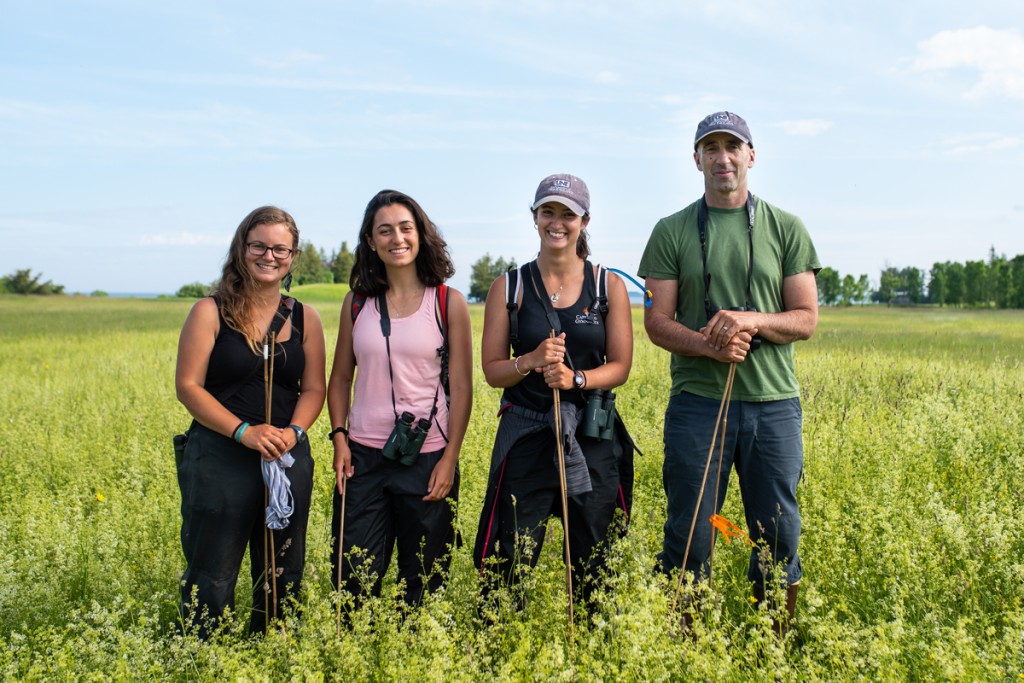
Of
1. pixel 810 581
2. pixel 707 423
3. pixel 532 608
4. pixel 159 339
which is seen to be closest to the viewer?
pixel 532 608

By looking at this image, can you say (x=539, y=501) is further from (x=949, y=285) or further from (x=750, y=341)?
(x=949, y=285)

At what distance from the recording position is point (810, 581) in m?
3.42

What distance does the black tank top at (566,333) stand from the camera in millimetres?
2980

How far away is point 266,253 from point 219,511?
1123 millimetres

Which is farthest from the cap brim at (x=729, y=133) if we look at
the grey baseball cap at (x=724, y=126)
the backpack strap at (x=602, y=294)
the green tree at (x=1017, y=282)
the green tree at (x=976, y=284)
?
the green tree at (x=976, y=284)

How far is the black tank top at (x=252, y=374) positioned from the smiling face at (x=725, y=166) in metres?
1.97

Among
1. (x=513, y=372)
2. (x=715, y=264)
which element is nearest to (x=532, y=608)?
(x=513, y=372)

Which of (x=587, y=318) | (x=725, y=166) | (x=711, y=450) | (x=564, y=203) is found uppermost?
(x=725, y=166)

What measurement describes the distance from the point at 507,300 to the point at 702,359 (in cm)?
93

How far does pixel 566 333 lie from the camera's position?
2.98 metres

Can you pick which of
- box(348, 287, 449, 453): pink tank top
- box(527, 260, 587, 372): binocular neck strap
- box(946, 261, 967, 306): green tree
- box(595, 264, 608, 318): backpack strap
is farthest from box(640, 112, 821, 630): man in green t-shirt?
box(946, 261, 967, 306): green tree

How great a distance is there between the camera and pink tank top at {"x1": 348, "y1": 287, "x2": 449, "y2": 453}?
122 inches

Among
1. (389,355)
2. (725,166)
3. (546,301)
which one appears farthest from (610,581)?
(725,166)

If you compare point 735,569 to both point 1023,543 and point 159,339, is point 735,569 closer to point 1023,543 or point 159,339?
point 1023,543
